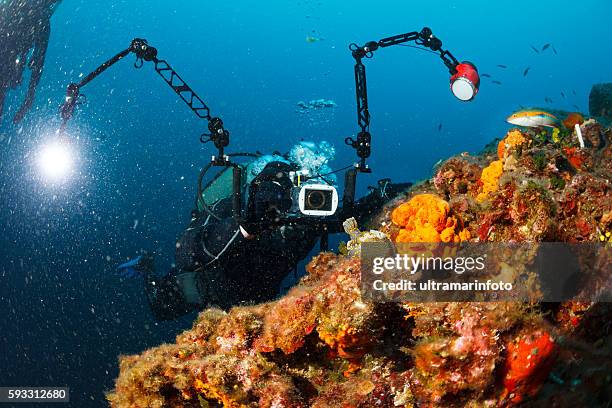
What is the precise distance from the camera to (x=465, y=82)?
4691 mm

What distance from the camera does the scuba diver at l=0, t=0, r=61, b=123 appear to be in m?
14.2

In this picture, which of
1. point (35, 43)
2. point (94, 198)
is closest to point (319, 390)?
point (35, 43)

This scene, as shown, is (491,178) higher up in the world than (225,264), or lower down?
higher up

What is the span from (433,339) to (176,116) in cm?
9494

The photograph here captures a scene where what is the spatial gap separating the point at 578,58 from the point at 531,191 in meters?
157

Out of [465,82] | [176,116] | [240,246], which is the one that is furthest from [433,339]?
[176,116]

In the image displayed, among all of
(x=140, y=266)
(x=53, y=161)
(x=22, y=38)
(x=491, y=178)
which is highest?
(x=53, y=161)

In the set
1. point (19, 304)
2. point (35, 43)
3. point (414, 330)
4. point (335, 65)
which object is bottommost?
point (19, 304)

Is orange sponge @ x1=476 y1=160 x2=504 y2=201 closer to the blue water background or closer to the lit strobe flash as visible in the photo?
the blue water background

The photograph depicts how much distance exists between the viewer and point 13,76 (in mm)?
15773

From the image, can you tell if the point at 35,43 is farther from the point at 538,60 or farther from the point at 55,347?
the point at 538,60

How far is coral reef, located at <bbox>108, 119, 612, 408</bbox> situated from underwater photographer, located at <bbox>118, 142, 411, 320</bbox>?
83.0 inches

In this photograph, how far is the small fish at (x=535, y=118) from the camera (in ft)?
13.8

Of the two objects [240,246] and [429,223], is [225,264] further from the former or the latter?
[429,223]
